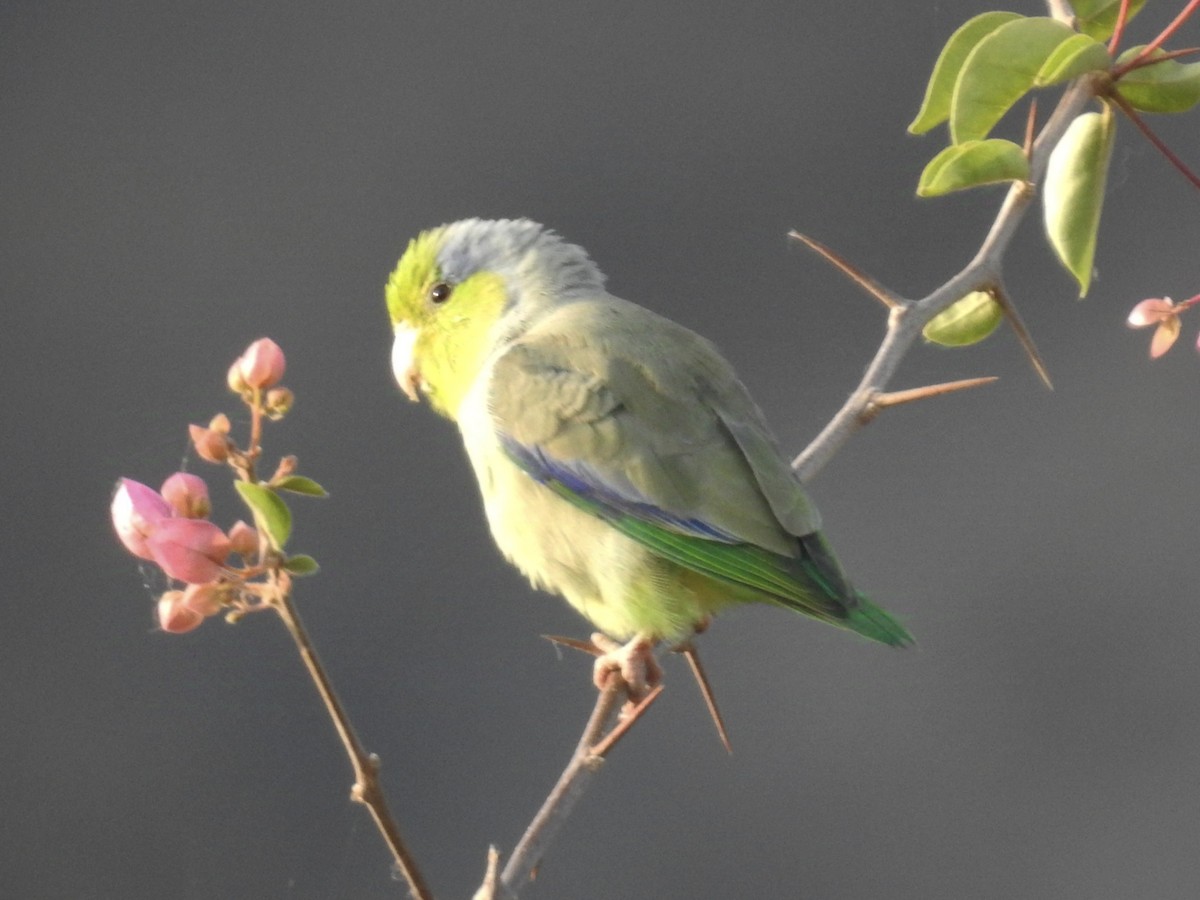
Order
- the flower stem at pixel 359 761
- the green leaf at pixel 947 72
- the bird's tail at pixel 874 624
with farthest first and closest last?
the bird's tail at pixel 874 624, the green leaf at pixel 947 72, the flower stem at pixel 359 761

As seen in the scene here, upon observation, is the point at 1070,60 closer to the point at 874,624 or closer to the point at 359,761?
the point at 874,624

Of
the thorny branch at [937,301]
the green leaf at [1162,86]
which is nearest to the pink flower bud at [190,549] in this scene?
the thorny branch at [937,301]

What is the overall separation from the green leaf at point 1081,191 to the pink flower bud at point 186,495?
0.75 meters

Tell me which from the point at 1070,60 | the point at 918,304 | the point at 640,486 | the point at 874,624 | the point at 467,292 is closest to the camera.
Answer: the point at 1070,60

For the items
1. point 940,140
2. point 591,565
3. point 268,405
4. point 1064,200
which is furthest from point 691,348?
point 940,140

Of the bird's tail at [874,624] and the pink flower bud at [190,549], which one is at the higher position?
the pink flower bud at [190,549]

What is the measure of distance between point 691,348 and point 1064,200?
0.62m

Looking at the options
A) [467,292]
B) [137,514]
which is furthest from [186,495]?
[467,292]

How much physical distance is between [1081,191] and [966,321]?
0.16 metres

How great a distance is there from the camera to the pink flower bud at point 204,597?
3.48 ft

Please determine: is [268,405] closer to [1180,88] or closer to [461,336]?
[1180,88]

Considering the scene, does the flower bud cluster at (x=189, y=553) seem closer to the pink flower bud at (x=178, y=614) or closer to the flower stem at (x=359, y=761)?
the pink flower bud at (x=178, y=614)

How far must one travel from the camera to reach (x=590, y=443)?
172 centimetres

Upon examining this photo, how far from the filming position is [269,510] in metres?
0.96
